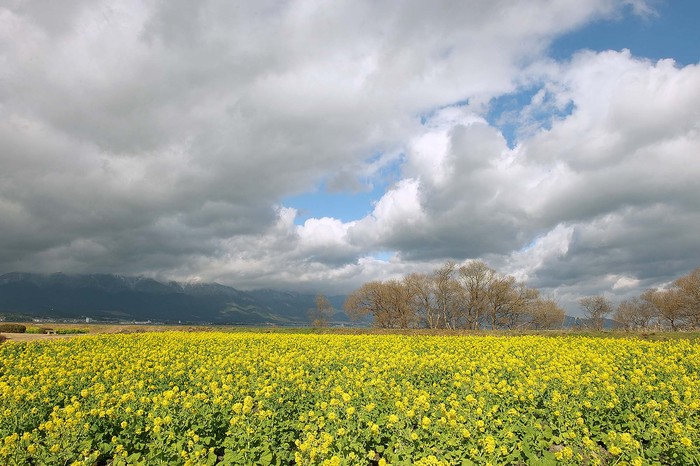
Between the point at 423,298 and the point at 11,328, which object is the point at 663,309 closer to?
the point at 423,298

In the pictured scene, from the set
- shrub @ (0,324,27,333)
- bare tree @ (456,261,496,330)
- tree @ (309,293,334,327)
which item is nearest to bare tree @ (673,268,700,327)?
bare tree @ (456,261,496,330)

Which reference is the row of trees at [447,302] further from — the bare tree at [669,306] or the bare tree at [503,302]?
the bare tree at [669,306]

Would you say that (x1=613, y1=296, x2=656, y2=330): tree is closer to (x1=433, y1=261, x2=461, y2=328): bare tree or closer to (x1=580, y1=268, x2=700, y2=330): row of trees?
(x1=580, y1=268, x2=700, y2=330): row of trees

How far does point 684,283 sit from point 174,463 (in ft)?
394

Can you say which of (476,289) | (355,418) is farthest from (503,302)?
(355,418)

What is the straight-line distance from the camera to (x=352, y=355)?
20.7 m

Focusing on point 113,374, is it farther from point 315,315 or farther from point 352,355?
point 315,315

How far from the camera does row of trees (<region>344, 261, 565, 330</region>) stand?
98.9m

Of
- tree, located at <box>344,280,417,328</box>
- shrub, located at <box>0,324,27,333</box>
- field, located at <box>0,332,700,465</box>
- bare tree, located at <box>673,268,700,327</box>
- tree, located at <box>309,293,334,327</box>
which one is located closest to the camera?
field, located at <box>0,332,700,465</box>

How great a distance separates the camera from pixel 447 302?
102m

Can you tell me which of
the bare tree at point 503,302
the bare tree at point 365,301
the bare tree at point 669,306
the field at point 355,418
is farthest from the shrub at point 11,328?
the bare tree at point 669,306

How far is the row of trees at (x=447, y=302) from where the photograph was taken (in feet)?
325

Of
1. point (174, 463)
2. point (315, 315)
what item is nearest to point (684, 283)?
point (315, 315)

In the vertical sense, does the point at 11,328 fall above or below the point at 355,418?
below
